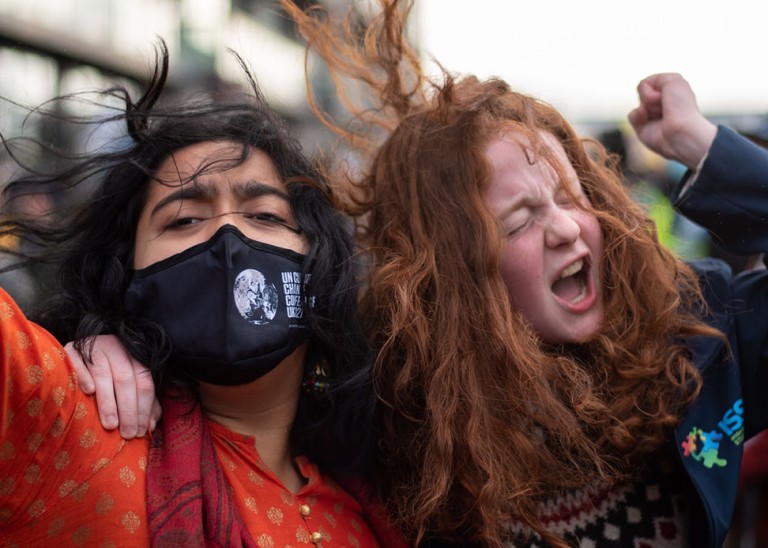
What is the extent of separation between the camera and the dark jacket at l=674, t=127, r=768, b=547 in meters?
2.54

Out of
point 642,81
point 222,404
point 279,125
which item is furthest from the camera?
point 642,81

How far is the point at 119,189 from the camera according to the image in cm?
250

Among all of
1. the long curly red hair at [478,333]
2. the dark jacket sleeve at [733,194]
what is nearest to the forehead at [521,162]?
the long curly red hair at [478,333]

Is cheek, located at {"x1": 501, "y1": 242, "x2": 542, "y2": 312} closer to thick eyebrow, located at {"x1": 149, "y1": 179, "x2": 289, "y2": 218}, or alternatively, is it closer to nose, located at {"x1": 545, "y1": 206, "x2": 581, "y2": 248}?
nose, located at {"x1": 545, "y1": 206, "x2": 581, "y2": 248}

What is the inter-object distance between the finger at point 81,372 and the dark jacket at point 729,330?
64.2 inches

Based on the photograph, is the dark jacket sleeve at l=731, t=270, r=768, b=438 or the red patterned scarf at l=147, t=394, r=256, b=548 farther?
the dark jacket sleeve at l=731, t=270, r=768, b=438

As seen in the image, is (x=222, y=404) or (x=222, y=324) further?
(x=222, y=404)

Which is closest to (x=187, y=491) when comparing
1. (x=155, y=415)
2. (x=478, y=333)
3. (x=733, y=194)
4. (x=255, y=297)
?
(x=155, y=415)

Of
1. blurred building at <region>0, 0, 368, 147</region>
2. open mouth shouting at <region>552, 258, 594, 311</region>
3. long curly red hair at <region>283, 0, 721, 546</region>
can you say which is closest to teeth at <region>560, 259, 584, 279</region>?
open mouth shouting at <region>552, 258, 594, 311</region>

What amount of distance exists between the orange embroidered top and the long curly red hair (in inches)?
23.4

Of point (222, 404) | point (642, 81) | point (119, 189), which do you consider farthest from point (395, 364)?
point (642, 81)

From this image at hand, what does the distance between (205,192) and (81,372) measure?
585 millimetres

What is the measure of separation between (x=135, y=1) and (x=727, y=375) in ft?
37.0

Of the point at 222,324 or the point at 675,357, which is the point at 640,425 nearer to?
the point at 675,357
